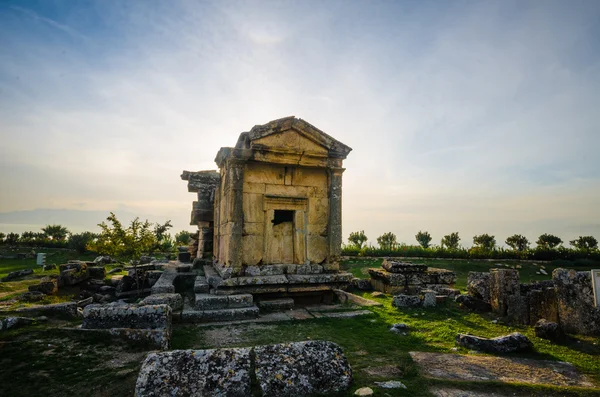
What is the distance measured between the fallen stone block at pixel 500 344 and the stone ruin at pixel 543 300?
1346 millimetres

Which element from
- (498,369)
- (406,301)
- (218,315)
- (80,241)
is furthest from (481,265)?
(80,241)

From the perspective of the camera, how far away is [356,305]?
25.5ft

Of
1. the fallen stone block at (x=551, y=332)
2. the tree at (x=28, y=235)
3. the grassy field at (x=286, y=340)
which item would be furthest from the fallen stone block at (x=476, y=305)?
the tree at (x=28, y=235)

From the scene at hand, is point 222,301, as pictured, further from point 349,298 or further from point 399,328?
point 399,328

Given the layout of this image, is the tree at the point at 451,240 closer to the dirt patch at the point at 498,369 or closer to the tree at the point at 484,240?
the tree at the point at 484,240

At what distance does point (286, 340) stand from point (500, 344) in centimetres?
308

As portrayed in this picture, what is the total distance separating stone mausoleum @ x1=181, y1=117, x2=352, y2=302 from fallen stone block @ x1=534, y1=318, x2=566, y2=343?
3.84 metres

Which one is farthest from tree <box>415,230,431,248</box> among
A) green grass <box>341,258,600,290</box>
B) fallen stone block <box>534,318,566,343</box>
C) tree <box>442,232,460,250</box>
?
fallen stone block <box>534,318,566,343</box>

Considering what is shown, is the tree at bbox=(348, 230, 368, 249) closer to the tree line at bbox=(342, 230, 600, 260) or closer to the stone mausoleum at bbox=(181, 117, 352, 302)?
the tree line at bbox=(342, 230, 600, 260)

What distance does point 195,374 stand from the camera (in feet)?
8.96

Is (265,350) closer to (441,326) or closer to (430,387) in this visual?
(430,387)

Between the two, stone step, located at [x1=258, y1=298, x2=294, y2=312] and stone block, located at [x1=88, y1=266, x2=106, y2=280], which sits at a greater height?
stone block, located at [x1=88, y1=266, x2=106, y2=280]

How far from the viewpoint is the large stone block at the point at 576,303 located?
5.45 meters

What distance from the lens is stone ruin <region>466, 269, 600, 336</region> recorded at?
553 centimetres
